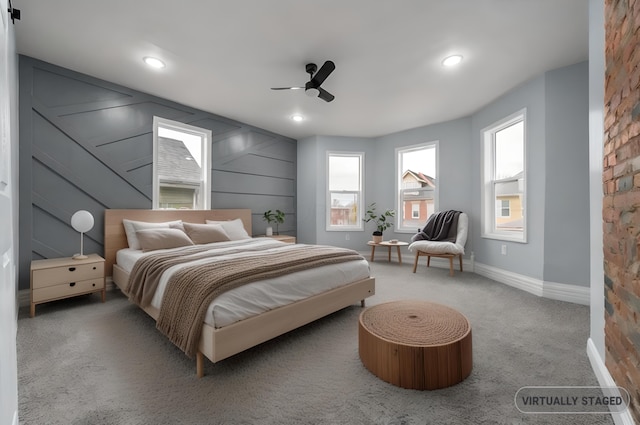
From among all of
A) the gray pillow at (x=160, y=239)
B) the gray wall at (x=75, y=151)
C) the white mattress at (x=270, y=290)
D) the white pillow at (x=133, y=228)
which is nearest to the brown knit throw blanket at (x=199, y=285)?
the white mattress at (x=270, y=290)

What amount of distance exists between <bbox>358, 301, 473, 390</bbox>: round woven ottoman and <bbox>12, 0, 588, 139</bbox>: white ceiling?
233 cm

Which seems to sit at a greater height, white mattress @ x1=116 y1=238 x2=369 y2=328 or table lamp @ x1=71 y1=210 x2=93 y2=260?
table lamp @ x1=71 y1=210 x2=93 y2=260

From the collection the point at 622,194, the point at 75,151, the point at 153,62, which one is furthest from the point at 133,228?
the point at 622,194

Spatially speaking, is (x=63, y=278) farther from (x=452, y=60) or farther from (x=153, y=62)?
(x=452, y=60)

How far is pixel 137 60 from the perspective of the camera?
285cm

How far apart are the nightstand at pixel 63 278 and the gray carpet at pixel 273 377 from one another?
19 centimetres

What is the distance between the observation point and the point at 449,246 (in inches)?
159

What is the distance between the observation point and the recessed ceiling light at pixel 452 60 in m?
2.77

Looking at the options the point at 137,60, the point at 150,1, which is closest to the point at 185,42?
the point at 150,1

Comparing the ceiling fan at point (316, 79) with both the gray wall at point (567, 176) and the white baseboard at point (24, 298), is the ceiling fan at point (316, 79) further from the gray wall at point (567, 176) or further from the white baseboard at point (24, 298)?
the white baseboard at point (24, 298)

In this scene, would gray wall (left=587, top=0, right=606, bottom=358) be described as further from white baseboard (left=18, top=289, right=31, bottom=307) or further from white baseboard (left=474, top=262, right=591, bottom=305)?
white baseboard (left=18, top=289, right=31, bottom=307)

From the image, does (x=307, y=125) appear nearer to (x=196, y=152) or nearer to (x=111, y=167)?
(x=196, y=152)

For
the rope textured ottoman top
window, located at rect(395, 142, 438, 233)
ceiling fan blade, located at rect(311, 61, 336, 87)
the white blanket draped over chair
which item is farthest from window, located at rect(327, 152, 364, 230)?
the rope textured ottoman top

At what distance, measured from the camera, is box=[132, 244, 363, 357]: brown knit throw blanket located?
5.59 ft
